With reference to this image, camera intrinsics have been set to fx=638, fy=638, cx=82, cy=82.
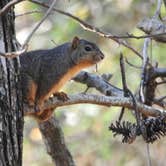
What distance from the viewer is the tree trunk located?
275 centimetres

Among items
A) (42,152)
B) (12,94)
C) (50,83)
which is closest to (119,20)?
(42,152)

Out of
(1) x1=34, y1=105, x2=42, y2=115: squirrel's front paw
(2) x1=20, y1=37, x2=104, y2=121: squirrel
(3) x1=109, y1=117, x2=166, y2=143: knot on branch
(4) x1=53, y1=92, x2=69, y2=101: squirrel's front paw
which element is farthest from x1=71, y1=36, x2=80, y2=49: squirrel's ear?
(3) x1=109, y1=117, x2=166, y2=143: knot on branch

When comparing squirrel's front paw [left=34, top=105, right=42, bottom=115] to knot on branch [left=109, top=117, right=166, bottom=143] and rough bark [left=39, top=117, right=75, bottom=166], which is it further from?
knot on branch [left=109, top=117, right=166, bottom=143]

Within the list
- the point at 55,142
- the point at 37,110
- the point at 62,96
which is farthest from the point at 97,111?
the point at 37,110


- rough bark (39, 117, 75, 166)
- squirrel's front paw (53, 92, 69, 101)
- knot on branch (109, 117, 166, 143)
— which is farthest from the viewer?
rough bark (39, 117, 75, 166)

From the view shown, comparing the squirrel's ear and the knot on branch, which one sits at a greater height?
the knot on branch

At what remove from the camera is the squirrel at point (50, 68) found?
3738 mm

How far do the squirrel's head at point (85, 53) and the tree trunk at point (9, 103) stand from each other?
4.74 ft

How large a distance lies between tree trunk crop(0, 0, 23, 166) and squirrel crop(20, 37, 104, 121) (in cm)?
63

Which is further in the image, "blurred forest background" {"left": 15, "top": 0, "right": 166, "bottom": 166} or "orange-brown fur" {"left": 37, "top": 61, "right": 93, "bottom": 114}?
"blurred forest background" {"left": 15, "top": 0, "right": 166, "bottom": 166}

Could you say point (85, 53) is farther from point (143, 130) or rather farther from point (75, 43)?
point (143, 130)

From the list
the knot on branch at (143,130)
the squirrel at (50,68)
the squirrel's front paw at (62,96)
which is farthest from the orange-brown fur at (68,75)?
the knot on branch at (143,130)

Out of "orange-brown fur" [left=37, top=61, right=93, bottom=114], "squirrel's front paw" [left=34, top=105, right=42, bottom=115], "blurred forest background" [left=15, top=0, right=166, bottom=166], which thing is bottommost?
"blurred forest background" [left=15, top=0, right=166, bottom=166]

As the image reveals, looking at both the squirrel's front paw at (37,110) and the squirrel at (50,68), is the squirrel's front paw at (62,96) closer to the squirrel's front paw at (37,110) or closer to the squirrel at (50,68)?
the squirrel at (50,68)
